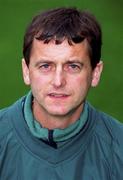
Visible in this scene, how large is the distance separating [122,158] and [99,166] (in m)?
0.11

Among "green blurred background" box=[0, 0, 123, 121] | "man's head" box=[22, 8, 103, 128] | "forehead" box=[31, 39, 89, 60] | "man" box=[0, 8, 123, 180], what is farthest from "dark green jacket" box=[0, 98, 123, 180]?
"green blurred background" box=[0, 0, 123, 121]

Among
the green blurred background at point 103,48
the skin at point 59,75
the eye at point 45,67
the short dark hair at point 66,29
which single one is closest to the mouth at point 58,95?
the skin at point 59,75

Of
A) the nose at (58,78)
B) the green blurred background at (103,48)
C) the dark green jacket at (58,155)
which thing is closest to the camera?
the nose at (58,78)

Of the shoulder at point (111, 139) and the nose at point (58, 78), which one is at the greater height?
the nose at point (58, 78)

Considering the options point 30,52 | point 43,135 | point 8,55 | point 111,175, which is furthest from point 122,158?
point 8,55

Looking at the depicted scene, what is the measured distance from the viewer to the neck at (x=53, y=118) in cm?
296

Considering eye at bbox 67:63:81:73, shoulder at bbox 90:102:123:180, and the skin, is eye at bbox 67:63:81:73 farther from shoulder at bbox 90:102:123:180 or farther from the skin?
shoulder at bbox 90:102:123:180

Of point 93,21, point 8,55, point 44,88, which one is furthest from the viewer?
point 8,55

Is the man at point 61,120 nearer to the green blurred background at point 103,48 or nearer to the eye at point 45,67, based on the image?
the eye at point 45,67

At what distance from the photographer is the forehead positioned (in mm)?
2781

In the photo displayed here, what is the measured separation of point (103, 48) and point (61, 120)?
2.26 metres

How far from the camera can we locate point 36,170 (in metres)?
2.91

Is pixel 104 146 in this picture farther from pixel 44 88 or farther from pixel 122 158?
pixel 44 88

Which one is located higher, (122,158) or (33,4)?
(33,4)
